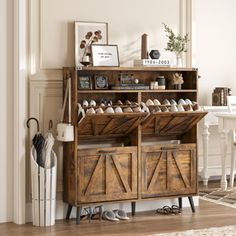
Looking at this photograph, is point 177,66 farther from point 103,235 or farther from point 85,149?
point 103,235

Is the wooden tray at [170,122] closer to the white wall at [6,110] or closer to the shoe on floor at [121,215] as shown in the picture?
the shoe on floor at [121,215]

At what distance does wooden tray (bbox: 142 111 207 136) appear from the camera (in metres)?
5.51

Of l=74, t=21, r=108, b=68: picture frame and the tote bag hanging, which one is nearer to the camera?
the tote bag hanging

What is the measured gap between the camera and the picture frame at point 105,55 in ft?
17.7

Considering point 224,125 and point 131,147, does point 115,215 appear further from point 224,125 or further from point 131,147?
point 224,125

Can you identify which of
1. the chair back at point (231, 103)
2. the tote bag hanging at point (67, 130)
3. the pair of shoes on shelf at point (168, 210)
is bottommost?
the pair of shoes on shelf at point (168, 210)

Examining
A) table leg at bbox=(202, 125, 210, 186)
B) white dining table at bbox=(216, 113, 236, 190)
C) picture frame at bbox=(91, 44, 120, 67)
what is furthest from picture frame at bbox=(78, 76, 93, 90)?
table leg at bbox=(202, 125, 210, 186)

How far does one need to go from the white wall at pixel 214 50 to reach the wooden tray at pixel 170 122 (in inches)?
74.8

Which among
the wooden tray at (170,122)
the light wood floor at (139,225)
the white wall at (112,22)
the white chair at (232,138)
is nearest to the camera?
the light wood floor at (139,225)

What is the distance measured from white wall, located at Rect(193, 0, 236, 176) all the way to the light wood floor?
2058 mm

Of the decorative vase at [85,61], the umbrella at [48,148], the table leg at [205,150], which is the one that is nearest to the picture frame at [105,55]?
the decorative vase at [85,61]

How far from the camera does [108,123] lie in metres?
5.31

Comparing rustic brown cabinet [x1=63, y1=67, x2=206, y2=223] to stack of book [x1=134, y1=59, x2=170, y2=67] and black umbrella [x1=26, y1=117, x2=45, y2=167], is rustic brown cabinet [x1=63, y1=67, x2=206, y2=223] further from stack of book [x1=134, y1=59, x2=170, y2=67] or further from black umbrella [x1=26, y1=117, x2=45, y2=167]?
black umbrella [x1=26, y1=117, x2=45, y2=167]

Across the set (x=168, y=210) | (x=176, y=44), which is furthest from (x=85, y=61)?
(x=168, y=210)
